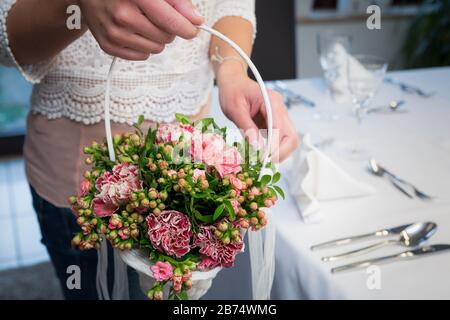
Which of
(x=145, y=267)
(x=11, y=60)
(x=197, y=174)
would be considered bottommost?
(x=145, y=267)

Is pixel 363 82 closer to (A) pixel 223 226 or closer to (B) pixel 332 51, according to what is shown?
(B) pixel 332 51

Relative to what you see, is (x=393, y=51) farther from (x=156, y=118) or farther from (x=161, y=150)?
(x=161, y=150)

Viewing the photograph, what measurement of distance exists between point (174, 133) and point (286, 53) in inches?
78.2

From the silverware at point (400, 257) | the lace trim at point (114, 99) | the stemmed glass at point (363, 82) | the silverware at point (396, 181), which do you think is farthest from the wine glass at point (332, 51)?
the silverware at point (400, 257)

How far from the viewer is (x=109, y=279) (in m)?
0.97

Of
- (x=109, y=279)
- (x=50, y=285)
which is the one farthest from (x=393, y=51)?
(x=109, y=279)

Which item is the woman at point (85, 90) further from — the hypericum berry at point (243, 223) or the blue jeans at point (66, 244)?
the hypericum berry at point (243, 223)

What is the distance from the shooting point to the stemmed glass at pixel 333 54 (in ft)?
5.56

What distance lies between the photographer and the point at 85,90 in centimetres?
97

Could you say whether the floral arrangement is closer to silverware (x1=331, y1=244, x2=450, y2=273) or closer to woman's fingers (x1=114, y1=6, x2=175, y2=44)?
woman's fingers (x1=114, y1=6, x2=175, y2=44)

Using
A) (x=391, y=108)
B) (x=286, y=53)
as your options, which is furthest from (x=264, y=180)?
(x=286, y=53)

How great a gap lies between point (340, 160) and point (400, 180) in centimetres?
16

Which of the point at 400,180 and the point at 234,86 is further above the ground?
the point at 234,86

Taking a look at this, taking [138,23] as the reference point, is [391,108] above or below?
below
